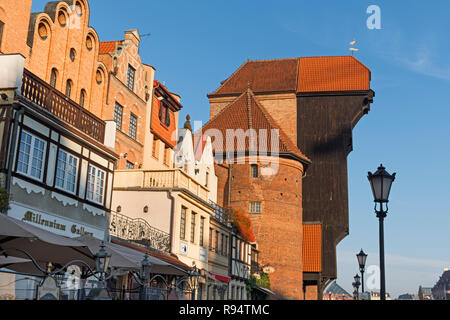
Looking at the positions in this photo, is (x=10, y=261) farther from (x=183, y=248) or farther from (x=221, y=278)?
(x=221, y=278)

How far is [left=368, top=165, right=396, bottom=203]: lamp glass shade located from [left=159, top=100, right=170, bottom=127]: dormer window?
23321 mm

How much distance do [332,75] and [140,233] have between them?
34.4 m

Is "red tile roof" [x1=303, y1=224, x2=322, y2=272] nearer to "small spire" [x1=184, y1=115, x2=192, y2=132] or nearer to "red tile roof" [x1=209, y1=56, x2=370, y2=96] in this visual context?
"red tile roof" [x1=209, y1=56, x2=370, y2=96]

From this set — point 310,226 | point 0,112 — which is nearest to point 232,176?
point 310,226

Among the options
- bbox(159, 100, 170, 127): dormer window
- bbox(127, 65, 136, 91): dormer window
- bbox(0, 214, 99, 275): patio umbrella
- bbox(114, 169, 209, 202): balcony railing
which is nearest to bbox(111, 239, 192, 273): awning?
bbox(114, 169, 209, 202): balcony railing

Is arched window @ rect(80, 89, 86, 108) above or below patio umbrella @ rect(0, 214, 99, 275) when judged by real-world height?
above

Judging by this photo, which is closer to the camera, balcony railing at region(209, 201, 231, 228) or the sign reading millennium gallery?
the sign reading millennium gallery

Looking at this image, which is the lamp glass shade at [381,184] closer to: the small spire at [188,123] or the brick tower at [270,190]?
the small spire at [188,123]

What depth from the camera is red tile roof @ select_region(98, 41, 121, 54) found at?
28.0 metres

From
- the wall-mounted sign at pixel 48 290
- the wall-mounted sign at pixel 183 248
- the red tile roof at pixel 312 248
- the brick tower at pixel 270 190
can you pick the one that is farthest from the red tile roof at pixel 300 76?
the wall-mounted sign at pixel 48 290
